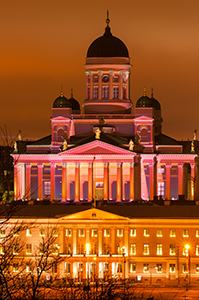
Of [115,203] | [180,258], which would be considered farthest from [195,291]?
[115,203]

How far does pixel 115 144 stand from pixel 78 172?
7.72 metres

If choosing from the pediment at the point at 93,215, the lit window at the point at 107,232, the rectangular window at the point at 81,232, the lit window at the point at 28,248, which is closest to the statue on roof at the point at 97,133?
the pediment at the point at 93,215

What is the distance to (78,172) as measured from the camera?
192250 millimetres

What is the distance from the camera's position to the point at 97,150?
192 m

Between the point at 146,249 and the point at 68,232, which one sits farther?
the point at 68,232

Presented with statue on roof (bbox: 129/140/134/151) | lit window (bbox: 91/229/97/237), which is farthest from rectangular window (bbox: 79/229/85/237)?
statue on roof (bbox: 129/140/134/151)

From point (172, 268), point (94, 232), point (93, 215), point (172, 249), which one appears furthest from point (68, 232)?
point (172, 268)

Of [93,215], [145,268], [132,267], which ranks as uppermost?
[93,215]

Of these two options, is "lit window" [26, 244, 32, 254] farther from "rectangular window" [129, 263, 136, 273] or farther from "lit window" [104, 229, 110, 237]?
"rectangular window" [129, 263, 136, 273]

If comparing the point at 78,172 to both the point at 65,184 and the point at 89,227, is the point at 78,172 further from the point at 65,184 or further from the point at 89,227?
the point at 89,227

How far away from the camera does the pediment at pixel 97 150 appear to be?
190 metres

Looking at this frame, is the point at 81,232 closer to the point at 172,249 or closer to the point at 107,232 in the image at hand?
the point at 107,232

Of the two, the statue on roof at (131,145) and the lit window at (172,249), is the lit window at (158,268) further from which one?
the statue on roof at (131,145)

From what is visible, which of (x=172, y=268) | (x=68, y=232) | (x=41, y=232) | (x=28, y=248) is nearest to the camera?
(x=172, y=268)
